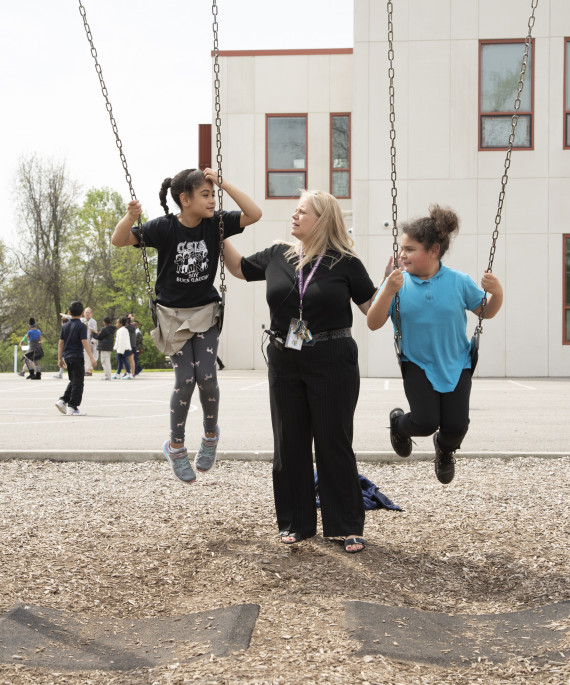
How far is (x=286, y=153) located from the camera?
26.5 metres

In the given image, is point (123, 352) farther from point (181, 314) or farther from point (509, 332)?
point (181, 314)

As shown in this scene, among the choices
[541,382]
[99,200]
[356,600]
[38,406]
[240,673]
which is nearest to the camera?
[240,673]

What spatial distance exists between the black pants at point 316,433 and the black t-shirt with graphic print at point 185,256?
2.30 feet

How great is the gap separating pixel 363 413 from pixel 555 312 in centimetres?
1172

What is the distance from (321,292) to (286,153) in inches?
889

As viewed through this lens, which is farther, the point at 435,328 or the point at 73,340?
the point at 73,340

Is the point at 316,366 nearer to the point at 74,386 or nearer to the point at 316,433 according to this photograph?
the point at 316,433

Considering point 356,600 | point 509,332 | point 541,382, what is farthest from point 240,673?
point 509,332

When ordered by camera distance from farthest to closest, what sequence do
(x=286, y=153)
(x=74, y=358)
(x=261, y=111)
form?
(x=286, y=153) → (x=261, y=111) → (x=74, y=358)

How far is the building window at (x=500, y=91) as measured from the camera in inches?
886

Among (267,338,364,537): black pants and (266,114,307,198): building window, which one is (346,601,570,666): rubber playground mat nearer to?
(267,338,364,537): black pants

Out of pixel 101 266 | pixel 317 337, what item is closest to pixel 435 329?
pixel 317 337

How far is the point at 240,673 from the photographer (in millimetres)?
3135

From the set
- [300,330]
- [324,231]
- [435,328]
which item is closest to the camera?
[300,330]
